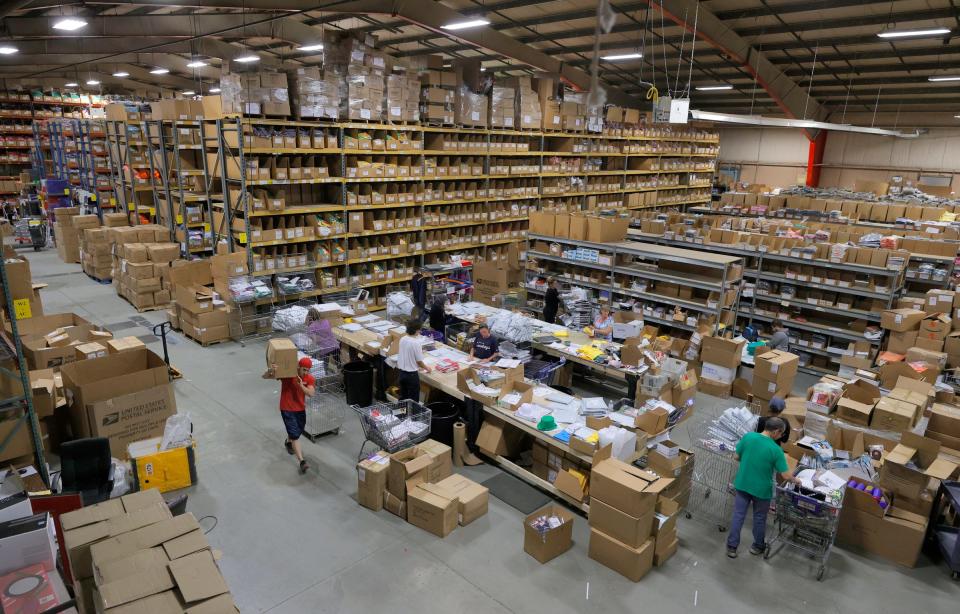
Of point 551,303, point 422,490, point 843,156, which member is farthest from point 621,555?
point 843,156

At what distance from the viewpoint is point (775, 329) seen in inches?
325

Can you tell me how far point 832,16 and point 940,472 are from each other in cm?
1154

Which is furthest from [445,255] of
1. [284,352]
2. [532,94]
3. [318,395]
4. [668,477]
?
[668,477]

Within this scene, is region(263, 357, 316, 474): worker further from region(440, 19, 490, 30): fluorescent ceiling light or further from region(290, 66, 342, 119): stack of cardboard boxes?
region(440, 19, 490, 30): fluorescent ceiling light

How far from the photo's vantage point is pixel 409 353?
19.7 feet

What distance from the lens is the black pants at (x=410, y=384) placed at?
6.13 m

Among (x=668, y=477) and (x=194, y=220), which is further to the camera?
(x=194, y=220)

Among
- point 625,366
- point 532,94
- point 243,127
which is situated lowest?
point 625,366

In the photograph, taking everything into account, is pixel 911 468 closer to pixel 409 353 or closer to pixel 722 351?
pixel 722 351

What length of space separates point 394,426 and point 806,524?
3.63m

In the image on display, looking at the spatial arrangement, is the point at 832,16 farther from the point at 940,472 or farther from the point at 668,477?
the point at 668,477

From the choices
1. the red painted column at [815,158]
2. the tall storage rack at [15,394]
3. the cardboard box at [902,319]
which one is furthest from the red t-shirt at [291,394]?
the red painted column at [815,158]

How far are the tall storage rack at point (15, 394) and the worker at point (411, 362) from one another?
3167 mm

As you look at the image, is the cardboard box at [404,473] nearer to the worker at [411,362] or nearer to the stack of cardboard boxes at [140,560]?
the worker at [411,362]
